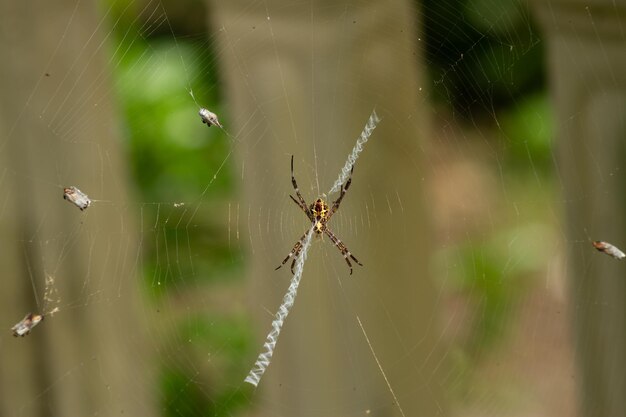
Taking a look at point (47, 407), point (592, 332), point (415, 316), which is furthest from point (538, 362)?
point (47, 407)

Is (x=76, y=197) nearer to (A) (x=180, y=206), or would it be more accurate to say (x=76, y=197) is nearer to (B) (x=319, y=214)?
(A) (x=180, y=206)

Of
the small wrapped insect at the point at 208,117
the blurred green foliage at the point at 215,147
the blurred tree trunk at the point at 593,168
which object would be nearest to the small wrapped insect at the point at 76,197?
the blurred green foliage at the point at 215,147

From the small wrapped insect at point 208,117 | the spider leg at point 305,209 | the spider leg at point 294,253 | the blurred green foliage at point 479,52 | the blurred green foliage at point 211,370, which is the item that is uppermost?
A: the blurred green foliage at point 479,52

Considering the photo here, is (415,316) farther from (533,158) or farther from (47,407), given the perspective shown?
(47,407)

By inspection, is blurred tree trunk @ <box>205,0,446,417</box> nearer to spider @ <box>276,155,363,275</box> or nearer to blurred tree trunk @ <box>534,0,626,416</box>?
spider @ <box>276,155,363,275</box>

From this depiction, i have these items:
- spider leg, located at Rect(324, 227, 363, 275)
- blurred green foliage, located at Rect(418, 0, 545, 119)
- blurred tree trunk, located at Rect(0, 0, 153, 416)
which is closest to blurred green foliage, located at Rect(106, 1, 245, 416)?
blurred tree trunk, located at Rect(0, 0, 153, 416)

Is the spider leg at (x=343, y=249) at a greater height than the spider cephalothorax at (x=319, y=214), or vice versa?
the spider cephalothorax at (x=319, y=214)

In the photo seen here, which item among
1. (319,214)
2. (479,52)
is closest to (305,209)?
(319,214)

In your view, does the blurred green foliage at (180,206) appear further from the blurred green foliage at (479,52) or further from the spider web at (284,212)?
the blurred green foliage at (479,52)
